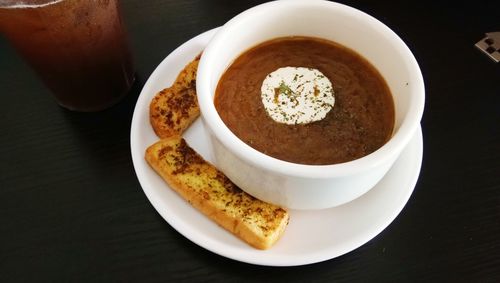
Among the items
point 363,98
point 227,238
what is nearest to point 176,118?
point 227,238

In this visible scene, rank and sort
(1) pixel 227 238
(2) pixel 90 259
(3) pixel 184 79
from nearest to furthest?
(1) pixel 227 238
(2) pixel 90 259
(3) pixel 184 79

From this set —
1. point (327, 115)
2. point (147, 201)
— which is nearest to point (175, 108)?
point (147, 201)

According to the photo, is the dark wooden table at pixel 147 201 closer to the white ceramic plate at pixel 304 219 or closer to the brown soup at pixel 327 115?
the white ceramic plate at pixel 304 219

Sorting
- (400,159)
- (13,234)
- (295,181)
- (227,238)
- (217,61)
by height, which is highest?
(217,61)

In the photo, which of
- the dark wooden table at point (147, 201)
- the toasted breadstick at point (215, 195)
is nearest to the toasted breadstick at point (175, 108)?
the toasted breadstick at point (215, 195)

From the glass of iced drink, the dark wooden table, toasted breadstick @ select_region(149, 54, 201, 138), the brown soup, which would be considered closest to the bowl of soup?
the brown soup

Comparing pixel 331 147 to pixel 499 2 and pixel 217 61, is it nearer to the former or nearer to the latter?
pixel 217 61
